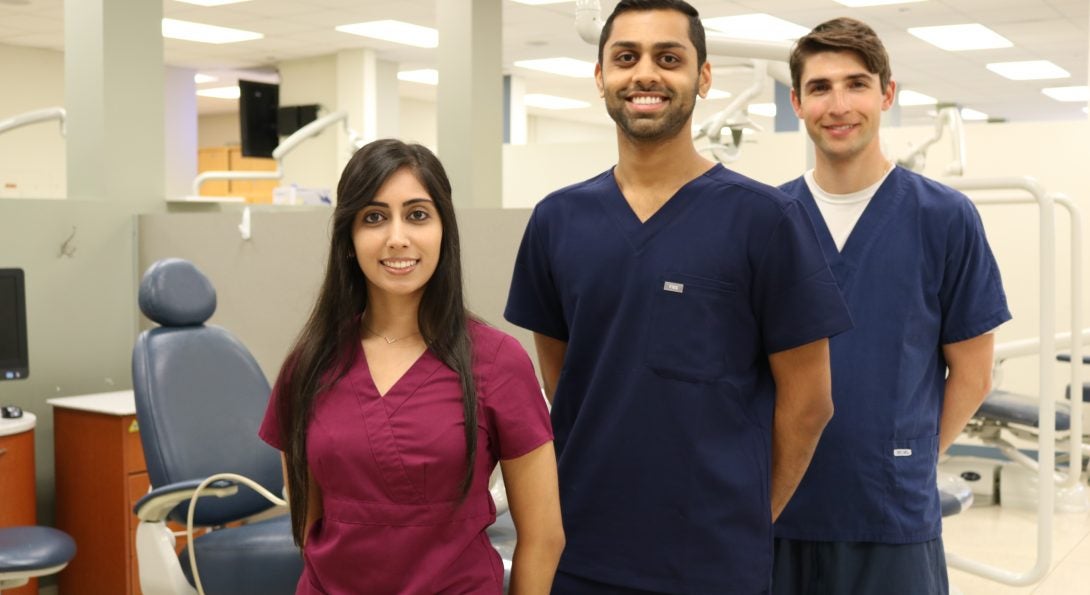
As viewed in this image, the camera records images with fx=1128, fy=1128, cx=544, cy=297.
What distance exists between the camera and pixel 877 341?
61.7 inches

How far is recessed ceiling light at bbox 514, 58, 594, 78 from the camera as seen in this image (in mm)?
10945

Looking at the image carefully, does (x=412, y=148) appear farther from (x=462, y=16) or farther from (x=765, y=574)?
(x=462, y=16)

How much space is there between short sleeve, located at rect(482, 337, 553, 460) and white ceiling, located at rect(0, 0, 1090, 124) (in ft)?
16.7

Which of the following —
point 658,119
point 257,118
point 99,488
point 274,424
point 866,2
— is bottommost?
point 99,488

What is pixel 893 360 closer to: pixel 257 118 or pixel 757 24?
pixel 257 118

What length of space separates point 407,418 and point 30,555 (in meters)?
1.62

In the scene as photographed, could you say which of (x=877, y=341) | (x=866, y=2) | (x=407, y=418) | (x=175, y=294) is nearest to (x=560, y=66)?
(x=866, y=2)

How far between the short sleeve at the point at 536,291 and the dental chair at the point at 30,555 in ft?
5.33

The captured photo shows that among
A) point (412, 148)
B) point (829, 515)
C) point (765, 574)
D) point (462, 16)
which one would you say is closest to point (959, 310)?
point (829, 515)

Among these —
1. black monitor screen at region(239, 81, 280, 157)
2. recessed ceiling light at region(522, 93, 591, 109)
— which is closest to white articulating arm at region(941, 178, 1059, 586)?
black monitor screen at region(239, 81, 280, 157)

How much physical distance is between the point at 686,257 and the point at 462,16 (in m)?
4.43

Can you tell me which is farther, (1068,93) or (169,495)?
(1068,93)

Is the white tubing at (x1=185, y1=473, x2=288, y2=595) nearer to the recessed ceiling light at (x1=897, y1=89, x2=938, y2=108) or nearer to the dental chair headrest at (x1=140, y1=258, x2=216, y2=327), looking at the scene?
the dental chair headrest at (x1=140, y1=258, x2=216, y2=327)

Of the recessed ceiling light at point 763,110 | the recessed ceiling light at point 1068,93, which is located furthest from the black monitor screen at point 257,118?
the recessed ceiling light at point 1068,93
